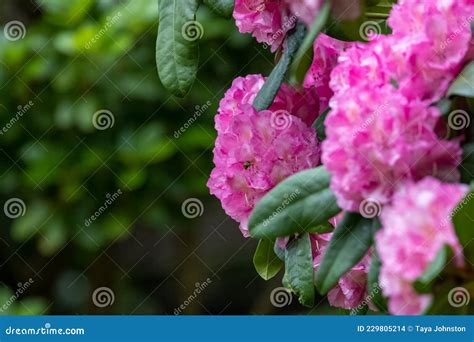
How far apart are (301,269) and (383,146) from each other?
0.26m

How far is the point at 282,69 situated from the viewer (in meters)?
0.97

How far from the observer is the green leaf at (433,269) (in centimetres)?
62

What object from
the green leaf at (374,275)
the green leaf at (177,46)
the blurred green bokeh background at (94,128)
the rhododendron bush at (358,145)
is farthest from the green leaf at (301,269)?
the blurred green bokeh background at (94,128)

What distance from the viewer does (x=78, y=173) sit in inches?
87.9

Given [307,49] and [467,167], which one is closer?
[467,167]

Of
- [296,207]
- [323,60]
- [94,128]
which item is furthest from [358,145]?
[94,128]

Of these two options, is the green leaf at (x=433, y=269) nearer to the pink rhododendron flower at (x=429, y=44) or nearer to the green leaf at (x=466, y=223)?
the green leaf at (x=466, y=223)

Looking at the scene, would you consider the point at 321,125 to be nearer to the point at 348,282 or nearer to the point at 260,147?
the point at 260,147

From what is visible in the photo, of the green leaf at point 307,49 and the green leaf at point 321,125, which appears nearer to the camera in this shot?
the green leaf at point 307,49

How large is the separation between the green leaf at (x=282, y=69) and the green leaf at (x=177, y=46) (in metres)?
0.09

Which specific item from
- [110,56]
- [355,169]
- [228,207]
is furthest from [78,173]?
[355,169]

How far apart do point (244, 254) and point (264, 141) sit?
1832mm
